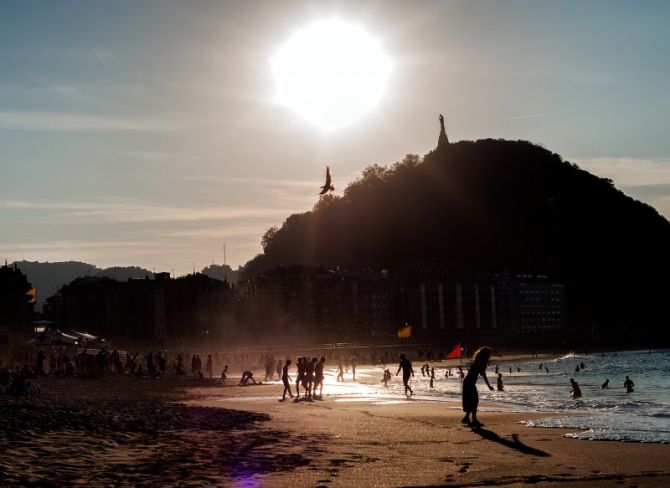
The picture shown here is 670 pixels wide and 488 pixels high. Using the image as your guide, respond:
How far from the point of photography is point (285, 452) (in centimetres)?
1847

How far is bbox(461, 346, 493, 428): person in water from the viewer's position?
22016mm

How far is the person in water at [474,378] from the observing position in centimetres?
2202

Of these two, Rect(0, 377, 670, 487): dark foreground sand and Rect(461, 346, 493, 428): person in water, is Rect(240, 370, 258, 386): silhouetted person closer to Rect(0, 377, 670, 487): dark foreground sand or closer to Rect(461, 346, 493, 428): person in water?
Rect(0, 377, 670, 487): dark foreground sand

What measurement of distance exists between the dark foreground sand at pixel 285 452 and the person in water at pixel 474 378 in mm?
535

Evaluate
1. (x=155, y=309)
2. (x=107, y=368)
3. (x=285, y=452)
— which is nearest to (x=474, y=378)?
(x=285, y=452)

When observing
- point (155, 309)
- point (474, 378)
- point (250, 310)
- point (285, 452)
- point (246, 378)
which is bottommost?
point (285, 452)

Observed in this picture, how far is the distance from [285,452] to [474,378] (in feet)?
20.6

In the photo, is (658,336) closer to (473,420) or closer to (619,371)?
(619,371)

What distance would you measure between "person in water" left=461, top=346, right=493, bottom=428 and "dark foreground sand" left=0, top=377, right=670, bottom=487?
535 millimetres

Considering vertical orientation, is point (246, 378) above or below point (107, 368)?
below

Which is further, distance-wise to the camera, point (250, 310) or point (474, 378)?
point (250, 310)

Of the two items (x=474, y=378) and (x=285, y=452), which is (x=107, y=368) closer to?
(x=474, y=378)

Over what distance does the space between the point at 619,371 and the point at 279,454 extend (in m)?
70.6

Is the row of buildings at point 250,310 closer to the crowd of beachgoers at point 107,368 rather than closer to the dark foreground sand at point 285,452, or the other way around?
the crowd of beachgoers at point 107,368
